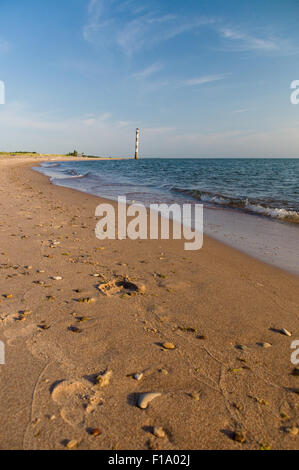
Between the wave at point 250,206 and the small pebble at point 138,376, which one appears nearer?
the small pebble at point 138,376

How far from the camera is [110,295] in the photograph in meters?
3.48

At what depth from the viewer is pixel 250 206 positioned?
37.3 feet

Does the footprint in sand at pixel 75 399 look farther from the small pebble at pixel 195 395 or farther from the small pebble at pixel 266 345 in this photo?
the small pebble at pixel 266 345

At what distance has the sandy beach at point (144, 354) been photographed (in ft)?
5.77

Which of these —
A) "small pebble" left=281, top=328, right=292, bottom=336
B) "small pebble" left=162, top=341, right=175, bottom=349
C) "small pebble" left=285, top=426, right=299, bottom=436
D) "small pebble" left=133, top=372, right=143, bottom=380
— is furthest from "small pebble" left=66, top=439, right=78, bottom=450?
"small pebble" left=281, top=328, right=292, bottom=336

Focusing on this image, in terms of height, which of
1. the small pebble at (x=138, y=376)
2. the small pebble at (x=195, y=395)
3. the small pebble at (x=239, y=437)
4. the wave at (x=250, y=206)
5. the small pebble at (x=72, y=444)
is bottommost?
the small pebble at (x=239, y=437)

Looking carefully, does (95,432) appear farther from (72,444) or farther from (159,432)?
(159,432)

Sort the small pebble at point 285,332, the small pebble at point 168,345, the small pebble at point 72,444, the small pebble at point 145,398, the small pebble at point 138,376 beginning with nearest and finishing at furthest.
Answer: the small pebble at point 72,444, the small pebble at point 145,398, the small pebble at point 138,376, the small pebble at point 168,345, the small pebble at point 285,332

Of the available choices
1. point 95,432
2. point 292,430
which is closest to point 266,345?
point 292,430

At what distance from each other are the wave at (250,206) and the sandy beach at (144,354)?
5536 millimetres

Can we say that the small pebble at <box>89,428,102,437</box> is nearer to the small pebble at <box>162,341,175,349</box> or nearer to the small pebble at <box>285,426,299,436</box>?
the small pebble at <box>162,341,175,349</box>

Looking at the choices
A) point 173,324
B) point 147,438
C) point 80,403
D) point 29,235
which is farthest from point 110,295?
point 29,235

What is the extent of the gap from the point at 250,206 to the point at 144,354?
10127mm

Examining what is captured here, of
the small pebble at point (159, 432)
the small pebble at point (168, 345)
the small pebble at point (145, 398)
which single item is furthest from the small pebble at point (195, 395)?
the small pebble at point (168, 345)
